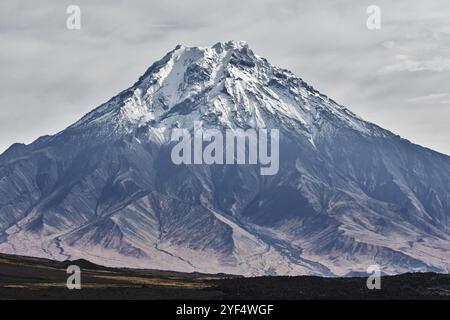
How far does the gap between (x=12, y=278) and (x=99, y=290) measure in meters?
28.5
